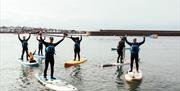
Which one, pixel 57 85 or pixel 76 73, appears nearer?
pixel 57 85

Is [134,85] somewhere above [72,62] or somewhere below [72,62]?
below

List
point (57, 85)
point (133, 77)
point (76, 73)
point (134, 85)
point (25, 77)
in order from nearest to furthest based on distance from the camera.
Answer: point (57, 85)
point (134, 85)
point (133, 77)
point (25, 77)
point (76, 73)

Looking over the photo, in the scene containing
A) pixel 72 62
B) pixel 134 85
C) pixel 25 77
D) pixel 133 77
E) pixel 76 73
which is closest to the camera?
pixel 134 85

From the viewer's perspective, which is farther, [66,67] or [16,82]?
[66,67]

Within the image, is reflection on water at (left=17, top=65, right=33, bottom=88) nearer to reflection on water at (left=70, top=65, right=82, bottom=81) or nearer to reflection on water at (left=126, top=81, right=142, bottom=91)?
reflection on water at (left=70, top=65, right=82, bottom=81)

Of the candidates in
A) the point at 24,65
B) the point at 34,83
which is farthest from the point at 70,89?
the point at 24,65

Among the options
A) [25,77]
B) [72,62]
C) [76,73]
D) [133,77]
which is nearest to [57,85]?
[25,77]

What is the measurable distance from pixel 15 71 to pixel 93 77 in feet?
18.9

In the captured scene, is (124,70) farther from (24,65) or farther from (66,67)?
(24,65)

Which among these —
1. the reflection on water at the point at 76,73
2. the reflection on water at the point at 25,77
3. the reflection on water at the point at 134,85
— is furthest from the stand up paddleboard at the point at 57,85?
the reflection on water at the point at 134,85

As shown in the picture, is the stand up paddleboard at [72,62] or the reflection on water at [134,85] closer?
the reflection on water at [134,85]

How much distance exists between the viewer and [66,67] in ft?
90.4

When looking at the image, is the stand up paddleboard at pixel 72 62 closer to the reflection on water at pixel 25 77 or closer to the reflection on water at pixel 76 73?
the reflection on water at pixel 76 73

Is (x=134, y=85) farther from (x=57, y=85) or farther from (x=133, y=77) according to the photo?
(x=57, y=85)
